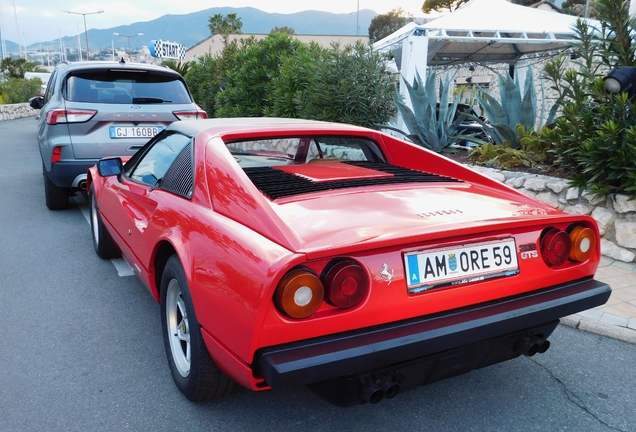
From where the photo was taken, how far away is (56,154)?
5812mm

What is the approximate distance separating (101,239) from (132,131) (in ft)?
6.01

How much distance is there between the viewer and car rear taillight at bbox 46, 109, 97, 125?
19.0 ft

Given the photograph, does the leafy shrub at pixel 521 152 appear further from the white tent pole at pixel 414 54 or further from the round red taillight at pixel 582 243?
the white tent pole at pixel 414 54

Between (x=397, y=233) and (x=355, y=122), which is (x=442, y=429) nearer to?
(x=397, y=233)

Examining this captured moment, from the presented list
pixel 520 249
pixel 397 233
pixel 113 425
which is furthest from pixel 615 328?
pixel 113 425

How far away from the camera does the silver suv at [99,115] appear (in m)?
5.84

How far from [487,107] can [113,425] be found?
6.03 meters

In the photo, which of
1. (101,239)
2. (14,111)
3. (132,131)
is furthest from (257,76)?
(14,111)

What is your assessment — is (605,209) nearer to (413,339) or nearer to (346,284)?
(413,339)

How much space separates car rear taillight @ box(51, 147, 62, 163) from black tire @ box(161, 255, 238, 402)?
152 inches

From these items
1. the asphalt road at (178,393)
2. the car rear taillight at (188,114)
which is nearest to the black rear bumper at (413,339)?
the asphalt road at (178,393)

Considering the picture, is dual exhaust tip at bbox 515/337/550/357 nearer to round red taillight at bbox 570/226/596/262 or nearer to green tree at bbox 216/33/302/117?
round red taillight at bbox 570/226/596/262

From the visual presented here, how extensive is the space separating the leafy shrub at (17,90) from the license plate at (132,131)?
934 inches

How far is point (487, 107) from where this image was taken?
22.8 ft
